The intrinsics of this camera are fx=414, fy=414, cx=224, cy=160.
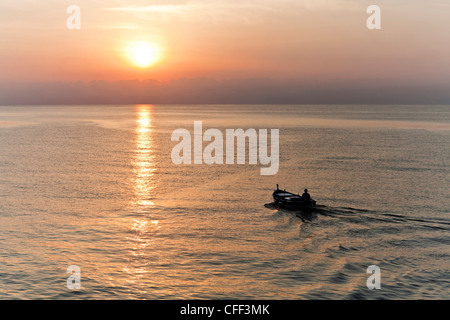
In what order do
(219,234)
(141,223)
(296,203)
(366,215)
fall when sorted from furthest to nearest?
(296,203), (366,215), (141,223), (219,234)

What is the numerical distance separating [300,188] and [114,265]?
3901cm

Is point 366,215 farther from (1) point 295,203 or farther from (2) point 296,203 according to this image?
(1) point 295,203

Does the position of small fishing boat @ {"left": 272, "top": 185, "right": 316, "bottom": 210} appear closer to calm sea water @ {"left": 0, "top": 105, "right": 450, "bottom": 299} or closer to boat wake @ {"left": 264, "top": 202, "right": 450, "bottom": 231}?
boat wake @ {"left": 264, "top": 202, "right": 450, "bottom": 231}

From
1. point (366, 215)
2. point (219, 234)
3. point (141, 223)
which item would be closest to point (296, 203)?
point (366, 215)

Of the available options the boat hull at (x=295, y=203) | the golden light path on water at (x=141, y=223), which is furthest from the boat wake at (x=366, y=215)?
the golden light path on water at (x=141, y=223)

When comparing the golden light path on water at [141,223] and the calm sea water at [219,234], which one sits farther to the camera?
the golden light path on water at [141,223]

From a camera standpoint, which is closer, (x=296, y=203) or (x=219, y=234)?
(x=219, y=234)

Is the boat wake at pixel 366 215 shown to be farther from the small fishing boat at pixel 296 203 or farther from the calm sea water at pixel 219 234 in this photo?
the small fishing boat at pixel 296 203

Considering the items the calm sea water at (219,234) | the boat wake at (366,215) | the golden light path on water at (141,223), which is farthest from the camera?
the boat wake at (366,215)

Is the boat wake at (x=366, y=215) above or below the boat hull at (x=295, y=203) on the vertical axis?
below

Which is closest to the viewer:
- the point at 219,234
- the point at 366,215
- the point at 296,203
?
the point at 219,234

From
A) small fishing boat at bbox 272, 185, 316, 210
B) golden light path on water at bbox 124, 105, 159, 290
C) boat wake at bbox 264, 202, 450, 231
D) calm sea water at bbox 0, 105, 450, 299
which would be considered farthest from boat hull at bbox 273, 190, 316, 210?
golden light path on water at bbox 124, 105, 159, 290
